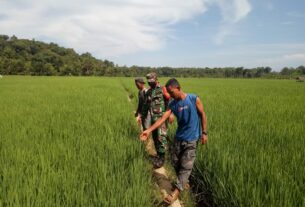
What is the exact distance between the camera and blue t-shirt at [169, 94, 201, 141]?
128 inches

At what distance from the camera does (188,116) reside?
10.7ft

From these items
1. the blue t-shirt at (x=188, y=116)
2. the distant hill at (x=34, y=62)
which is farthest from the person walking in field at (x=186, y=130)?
the distant hill at (x=34, y=62)

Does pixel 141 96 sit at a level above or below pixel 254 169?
above

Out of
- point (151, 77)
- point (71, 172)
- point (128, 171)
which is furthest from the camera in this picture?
point (151, 77)

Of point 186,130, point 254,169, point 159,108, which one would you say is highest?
point 159,108

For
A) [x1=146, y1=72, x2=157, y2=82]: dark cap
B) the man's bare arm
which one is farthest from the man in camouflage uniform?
the man's bare arm

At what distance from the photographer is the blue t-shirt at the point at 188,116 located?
326cm

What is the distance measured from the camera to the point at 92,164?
3.21 meters

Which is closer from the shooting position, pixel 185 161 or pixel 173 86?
pixel 173 86

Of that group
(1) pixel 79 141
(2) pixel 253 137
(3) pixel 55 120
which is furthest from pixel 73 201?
(3) pixel 55 120

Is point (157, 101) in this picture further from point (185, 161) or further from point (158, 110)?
point (185, 161)

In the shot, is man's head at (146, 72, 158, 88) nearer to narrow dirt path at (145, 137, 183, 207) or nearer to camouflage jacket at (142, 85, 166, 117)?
camouflage jacket at (142, 85, 166, 117)

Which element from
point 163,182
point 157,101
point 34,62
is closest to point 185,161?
point 163,182

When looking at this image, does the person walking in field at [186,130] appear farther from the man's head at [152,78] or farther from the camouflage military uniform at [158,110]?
the camouflage military uniform at [158,110]
